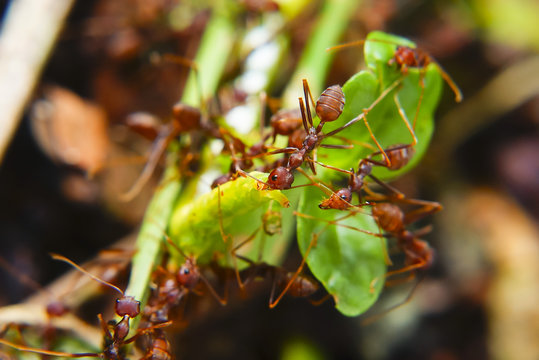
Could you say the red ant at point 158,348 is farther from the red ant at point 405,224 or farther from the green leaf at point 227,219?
the red ant at point 405,224

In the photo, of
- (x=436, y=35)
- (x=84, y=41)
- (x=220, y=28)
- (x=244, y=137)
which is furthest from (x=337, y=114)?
(x=436, y=35)

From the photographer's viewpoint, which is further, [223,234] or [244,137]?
[244,137]

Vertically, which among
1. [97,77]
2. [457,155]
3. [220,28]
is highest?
[220,28]

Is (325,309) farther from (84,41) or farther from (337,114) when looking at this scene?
(84,41)

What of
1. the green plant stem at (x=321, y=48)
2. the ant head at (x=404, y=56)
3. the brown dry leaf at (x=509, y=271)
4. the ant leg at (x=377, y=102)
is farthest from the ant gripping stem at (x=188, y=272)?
the brown dry leaf at (x=509, y=271)

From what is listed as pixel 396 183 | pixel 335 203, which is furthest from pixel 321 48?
pixel 335 203

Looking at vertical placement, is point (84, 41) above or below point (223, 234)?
above

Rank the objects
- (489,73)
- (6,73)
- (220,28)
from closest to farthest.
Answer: (6,73) < (220,28) < (489,73)
